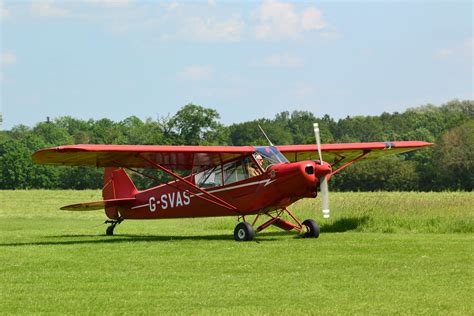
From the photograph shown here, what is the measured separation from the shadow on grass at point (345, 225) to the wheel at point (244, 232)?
13.2 ft

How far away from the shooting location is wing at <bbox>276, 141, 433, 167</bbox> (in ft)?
74.1

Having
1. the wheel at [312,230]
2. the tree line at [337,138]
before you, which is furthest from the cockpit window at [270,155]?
the tree line at [337,138]

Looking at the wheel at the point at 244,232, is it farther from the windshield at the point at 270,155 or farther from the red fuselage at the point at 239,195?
the windshield at the point at 270,155

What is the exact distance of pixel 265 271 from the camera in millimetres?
13344

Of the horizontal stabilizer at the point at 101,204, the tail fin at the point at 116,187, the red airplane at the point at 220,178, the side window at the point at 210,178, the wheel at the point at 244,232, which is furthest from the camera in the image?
the tail fin at the point at 116,187

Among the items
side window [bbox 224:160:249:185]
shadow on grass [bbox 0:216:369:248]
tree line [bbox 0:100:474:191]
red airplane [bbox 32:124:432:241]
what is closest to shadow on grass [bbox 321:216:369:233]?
shadow on grass [bbox 0:216:369:248]

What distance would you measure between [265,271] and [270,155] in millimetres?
6750

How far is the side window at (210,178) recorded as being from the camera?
2098 cm

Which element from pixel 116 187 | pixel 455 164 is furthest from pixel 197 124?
pixel 116 187

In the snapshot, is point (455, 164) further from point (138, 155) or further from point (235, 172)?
point (138, 155)

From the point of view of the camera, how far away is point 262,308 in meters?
10.0

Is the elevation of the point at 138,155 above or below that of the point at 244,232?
above

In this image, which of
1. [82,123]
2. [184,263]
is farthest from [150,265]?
[82,123]

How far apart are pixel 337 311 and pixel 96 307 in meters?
2.82
